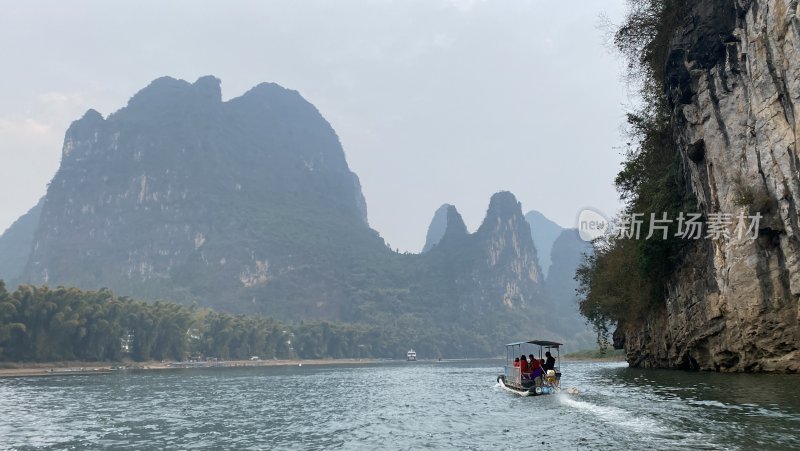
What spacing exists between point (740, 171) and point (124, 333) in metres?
98.2

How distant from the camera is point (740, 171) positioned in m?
35.1

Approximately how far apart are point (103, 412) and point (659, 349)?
127 ft

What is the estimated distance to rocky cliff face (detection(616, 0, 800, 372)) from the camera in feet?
100

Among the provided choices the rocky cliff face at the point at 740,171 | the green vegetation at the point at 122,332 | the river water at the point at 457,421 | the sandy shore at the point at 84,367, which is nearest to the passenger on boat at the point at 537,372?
the river water at the point at 457,421

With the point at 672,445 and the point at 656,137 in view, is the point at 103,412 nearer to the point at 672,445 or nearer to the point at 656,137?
the point at 672,445

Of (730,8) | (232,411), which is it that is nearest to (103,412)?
(232,411)

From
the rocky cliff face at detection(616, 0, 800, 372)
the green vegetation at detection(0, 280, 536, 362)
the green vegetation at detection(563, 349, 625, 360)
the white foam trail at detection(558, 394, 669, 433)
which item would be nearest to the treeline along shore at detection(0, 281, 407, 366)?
the green vegetation at detection(0, 280, 536, 362)

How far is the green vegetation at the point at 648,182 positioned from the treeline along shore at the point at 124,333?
7377cm

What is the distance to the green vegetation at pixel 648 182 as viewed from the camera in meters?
43.5

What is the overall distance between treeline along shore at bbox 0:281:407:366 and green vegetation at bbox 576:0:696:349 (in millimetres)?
73766

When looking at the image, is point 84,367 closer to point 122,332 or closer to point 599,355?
point 122,332

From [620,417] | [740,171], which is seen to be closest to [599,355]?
[740,171]

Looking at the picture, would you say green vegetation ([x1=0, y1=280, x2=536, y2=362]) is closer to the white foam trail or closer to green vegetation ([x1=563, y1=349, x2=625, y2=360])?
green vegetation ([x1=563, y1=349, x2=625, y2=360])

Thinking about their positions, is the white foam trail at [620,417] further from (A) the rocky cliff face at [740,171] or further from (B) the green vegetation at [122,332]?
(B) the green vegetation at [122,332]
